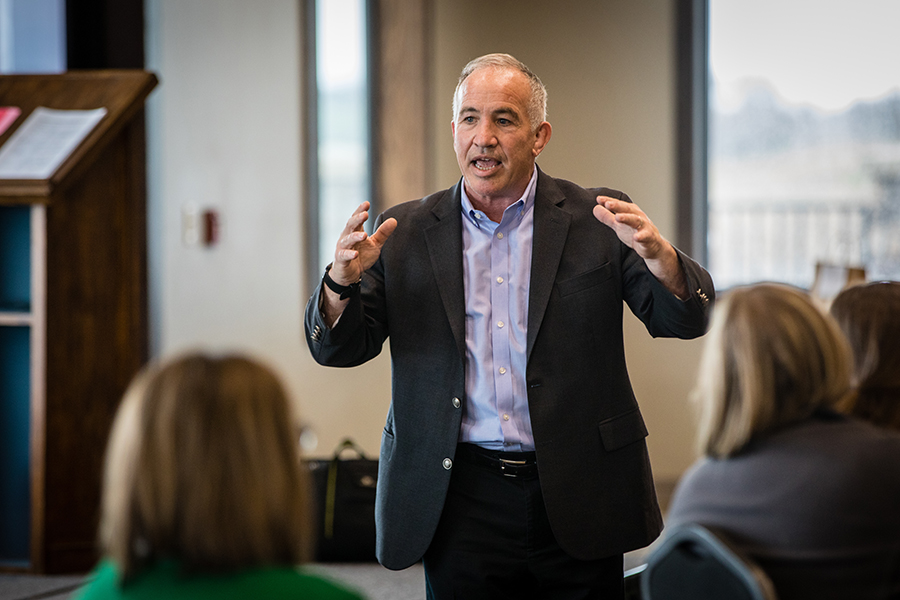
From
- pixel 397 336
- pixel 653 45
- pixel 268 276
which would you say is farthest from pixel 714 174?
pixel 397 336

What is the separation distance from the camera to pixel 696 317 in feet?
5.52

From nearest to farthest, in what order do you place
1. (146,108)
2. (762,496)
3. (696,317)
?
(762,496) < (696,317) < (146,108)

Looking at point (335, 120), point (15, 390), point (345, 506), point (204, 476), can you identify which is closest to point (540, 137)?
point (204, 476)

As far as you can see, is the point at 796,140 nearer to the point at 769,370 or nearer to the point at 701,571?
the point at 769,370

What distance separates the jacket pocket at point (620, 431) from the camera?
1737 mm

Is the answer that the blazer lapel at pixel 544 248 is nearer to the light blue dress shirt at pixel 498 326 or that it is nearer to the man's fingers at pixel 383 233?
the light blue dress shirt at pixel 498 326

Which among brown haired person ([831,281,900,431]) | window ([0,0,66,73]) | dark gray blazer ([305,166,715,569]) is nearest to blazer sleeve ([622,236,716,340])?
dark gray blazer ([305,166,715,569])

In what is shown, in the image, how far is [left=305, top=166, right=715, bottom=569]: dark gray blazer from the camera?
171cm

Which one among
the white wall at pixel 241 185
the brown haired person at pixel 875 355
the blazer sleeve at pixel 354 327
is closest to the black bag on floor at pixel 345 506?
the white wall at pixel 241 185

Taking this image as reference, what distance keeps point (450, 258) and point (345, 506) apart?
1.67 m

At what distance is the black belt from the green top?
29.7 inches

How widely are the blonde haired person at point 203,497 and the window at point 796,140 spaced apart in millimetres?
3548

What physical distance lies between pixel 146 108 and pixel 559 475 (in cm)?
303

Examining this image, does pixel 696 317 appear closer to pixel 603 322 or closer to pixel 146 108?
pixel 603 322
